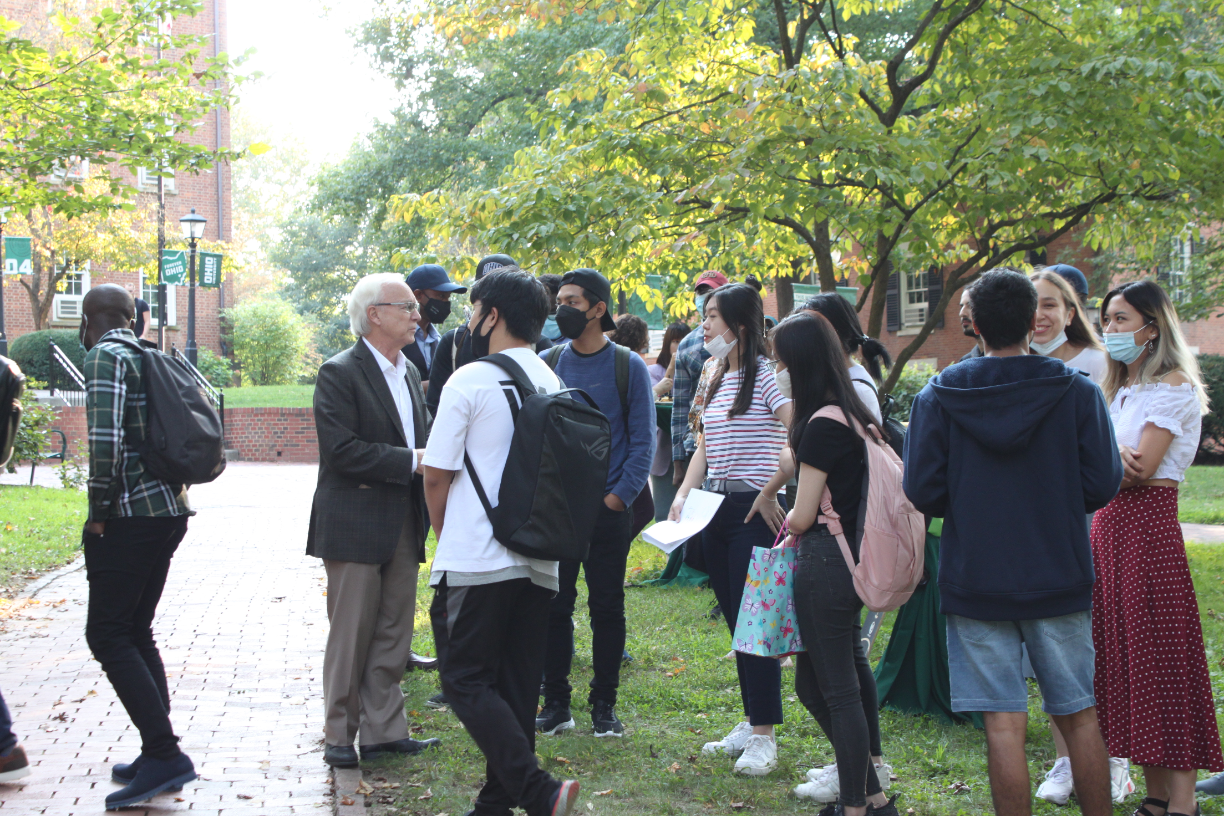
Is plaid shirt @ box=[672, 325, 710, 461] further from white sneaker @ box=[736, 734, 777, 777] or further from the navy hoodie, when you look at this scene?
the navy hoodie

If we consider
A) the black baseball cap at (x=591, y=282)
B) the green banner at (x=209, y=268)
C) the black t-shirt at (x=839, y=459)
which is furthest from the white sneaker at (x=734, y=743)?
the green banner at (x=209, y=268)

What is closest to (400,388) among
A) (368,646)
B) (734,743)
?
(368,646)

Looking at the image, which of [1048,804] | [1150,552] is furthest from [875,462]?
[1048,804]

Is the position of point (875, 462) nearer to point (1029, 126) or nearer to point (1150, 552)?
point (1150, 552)

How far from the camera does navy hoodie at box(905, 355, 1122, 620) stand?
3162 millimetres

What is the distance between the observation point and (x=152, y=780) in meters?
4.22

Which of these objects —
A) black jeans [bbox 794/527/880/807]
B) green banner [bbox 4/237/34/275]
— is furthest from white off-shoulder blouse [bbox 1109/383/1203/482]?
green banner [bbox 4/237/34/275]

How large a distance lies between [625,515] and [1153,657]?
234cm

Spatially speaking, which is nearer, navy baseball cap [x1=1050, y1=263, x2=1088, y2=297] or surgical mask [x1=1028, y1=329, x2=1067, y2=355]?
surgical mask [x1=1028, y1=329, x2=1067, y2=355]

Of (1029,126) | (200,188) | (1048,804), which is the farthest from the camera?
(200,188)

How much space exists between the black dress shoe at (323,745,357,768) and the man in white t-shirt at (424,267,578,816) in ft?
3.93

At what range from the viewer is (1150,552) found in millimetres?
3873

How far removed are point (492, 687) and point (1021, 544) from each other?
178 centimetres

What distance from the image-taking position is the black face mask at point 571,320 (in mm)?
4980
